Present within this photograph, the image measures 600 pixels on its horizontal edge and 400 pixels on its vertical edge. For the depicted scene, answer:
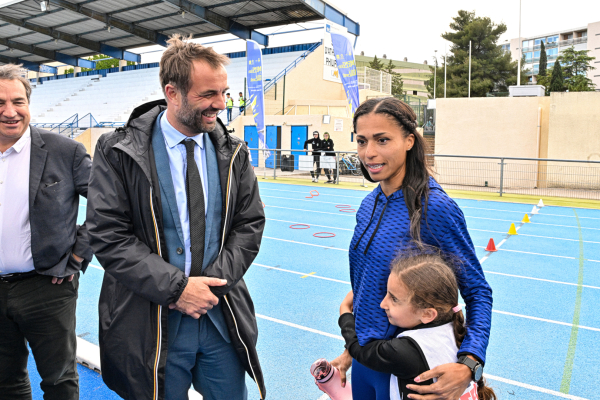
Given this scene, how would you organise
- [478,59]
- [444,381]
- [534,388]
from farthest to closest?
[478,59]
[534,388]
[444,381]

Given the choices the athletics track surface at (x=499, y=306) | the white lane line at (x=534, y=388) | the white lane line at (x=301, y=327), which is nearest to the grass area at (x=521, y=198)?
the athletics track surface at (x=499, y=306)

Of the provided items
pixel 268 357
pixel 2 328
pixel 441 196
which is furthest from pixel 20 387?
pixel 441 196

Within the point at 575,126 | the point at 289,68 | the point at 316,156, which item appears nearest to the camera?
the point at 575,126

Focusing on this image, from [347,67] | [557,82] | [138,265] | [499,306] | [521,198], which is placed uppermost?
[557,82]

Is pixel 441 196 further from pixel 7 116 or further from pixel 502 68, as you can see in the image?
pixel 502 68

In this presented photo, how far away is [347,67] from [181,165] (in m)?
18.8

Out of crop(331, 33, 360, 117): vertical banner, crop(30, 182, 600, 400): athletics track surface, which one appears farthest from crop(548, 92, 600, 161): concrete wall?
crop(331, 33, 360, 117): vertical banner

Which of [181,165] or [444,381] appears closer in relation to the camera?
[444,381]

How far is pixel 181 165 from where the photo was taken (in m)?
2.12

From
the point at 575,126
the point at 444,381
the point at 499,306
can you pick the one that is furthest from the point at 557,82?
the point at 444,381

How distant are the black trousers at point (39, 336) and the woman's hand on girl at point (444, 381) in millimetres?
1917

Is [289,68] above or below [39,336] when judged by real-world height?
above

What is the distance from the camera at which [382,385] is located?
1808 millimetres

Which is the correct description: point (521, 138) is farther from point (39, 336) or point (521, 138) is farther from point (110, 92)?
point (110, 92)
